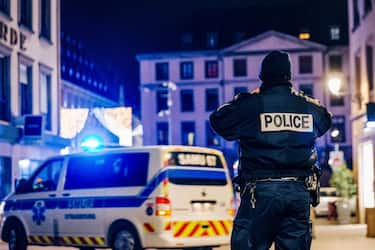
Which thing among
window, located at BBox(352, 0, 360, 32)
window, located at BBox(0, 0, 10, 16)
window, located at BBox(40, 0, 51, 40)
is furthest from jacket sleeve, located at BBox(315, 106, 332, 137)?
window, located at BBox(40, 0, 51, 40)

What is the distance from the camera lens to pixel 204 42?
79.4 meters

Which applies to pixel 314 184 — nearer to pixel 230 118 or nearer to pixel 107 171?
pixel 230 118

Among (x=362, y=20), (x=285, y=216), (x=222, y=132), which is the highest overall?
(x=362, y=20)

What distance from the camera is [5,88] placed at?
1078 inches

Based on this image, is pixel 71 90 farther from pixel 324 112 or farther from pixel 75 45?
pixel 324 112

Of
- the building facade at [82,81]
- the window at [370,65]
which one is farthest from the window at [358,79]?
the building facade at [82,81]

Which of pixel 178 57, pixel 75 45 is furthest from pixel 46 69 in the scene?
pixel 178 57

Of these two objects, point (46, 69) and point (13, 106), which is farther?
point (46, 69)

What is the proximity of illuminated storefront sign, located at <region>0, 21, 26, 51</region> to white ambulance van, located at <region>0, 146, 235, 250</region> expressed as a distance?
11163 mm

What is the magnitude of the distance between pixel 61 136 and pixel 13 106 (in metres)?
5.43

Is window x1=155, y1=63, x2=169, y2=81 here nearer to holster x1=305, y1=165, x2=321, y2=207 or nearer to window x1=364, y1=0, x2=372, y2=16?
window x1=364, y1=0, x2=372, y2=16

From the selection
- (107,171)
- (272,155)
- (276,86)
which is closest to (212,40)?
(107,171)

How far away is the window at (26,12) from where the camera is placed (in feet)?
95.6

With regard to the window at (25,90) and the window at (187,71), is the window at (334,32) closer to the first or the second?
the window at (187,71)
